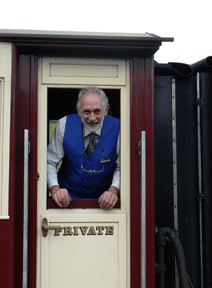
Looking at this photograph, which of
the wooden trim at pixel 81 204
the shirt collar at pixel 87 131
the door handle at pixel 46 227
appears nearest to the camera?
the door handle at pixel 46 227

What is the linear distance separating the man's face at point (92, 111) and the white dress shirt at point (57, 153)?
55 millimetres

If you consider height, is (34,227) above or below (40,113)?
below

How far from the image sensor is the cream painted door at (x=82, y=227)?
283 centimetres

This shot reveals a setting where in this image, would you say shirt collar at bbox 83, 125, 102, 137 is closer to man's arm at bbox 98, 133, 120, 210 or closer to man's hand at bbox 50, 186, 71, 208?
man's arm at bbox 98, 133, 120, 210

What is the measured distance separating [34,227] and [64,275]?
1.58ft

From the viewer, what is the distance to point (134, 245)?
2.88 meters

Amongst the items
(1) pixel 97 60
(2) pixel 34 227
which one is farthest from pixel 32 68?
(2) pixel 34 227

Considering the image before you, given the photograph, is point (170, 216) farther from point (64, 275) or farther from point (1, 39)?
point (1, 39)

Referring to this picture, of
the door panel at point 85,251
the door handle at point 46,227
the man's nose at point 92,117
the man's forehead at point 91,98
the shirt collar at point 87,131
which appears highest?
the man's forehead at point 91,98

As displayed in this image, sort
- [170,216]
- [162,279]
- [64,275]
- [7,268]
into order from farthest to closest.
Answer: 1. [170,216]
2. [162,279]
3. [64,275]
4. [7,268]

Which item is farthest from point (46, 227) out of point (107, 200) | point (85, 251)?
point (107, 200)

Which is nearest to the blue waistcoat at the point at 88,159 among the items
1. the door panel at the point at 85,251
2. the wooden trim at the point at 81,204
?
the wooden trim at the point at 81,204

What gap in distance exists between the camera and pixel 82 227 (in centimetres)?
285

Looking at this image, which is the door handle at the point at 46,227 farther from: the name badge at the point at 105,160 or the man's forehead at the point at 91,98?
the man's forehead at the point at 91,98
